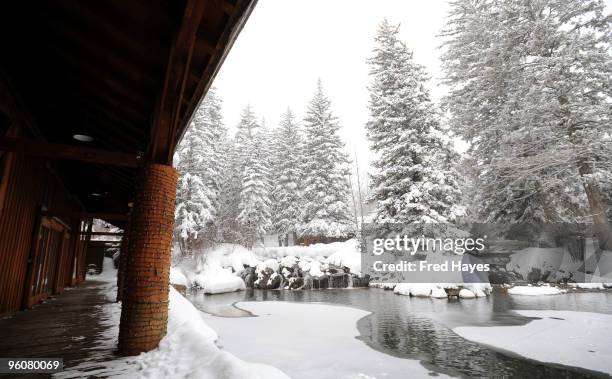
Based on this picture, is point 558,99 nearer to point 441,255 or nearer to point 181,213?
point 441,255

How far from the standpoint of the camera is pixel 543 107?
46.1ft

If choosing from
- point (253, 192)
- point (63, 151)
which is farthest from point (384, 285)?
point (63, 151)

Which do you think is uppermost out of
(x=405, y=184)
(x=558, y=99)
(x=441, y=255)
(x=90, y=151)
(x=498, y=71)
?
(x=498, y=71)

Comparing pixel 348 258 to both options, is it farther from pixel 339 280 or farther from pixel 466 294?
pixel 466 294

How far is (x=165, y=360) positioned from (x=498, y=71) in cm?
2091

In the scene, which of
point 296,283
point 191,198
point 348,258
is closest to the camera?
point 296,283

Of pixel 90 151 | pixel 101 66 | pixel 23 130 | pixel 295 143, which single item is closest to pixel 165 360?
pixel 90 151

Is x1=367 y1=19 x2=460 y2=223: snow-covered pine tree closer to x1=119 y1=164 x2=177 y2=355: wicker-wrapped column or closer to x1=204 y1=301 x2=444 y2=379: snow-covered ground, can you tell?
x1=204 y1=301 x2=444 y2=379: snow-covered ground

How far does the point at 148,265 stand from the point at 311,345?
4.28 m

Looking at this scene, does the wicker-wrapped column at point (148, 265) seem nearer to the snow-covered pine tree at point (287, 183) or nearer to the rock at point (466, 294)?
the rock at point (466, 294)

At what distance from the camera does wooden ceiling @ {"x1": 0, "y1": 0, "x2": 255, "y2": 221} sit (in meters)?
3.29

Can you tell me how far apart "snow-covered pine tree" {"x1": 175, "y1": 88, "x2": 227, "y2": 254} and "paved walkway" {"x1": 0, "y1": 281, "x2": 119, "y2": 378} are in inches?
652

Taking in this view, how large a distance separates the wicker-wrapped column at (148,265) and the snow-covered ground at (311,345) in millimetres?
2319

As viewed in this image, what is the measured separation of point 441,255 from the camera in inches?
733
